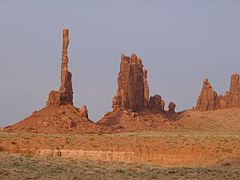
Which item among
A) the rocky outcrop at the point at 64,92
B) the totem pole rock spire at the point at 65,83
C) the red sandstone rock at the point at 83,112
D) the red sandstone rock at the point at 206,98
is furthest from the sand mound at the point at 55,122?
the red sandstone rock at the point at 206,98

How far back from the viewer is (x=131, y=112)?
77.5m

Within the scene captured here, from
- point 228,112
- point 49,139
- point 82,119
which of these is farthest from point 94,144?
point 228,112

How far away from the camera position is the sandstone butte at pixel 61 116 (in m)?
67.9

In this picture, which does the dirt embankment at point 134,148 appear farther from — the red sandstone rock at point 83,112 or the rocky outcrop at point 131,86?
the rocky outcrop at point 131,86

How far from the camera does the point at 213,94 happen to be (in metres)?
94.7

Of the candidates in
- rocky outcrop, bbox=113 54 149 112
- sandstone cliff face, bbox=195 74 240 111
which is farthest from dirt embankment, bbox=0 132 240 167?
sandstone cliff face, bbox=195 74 240 111

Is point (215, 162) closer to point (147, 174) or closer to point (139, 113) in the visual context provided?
point (147, 174)

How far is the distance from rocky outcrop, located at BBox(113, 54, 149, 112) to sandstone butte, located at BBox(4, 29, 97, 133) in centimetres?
832

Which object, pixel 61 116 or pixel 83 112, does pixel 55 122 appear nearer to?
pixel 61 116

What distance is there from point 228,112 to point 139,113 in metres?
17.8

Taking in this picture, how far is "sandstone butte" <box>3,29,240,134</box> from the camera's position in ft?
227

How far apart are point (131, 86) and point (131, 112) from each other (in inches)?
193

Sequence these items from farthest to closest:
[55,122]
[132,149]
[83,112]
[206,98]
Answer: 1. [206,98]
2. [83,112]
3. [55,122]
4. [132,149]

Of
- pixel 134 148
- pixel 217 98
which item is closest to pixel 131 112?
pixel 217 98
